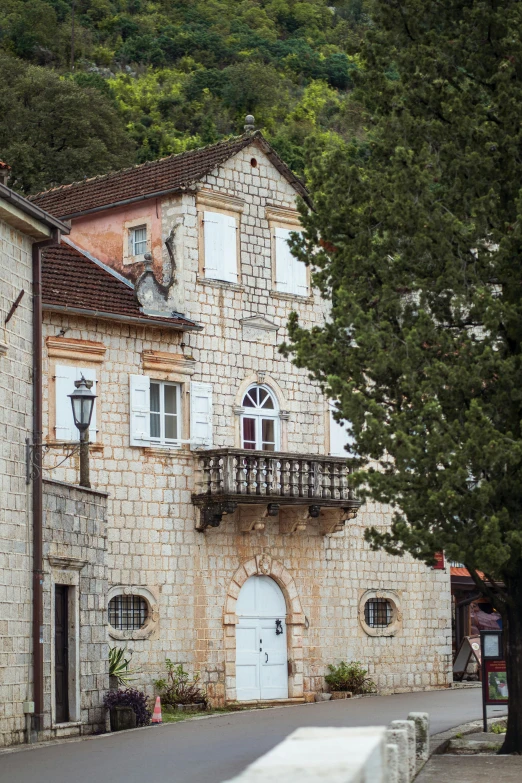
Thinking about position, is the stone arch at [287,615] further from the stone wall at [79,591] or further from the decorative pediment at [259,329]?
the stone wall at [79,591]

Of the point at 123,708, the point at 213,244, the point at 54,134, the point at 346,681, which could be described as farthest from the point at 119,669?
the point at 54,134

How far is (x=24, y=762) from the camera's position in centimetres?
1688

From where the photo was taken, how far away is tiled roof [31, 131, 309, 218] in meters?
29.6

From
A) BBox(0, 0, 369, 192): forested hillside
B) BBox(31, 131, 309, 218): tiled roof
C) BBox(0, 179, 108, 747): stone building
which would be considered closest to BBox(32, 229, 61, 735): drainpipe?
BBox(0, 179, 108, 747): stone building

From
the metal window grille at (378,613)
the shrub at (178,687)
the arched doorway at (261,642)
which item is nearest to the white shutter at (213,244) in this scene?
the arched doorway at (261,642)

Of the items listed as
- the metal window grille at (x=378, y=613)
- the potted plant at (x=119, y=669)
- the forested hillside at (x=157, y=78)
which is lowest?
the potted plant at (x=119, y=669)

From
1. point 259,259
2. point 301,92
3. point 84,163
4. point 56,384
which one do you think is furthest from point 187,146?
point 56,384

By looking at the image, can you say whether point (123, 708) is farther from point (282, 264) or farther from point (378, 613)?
point (282, 264)

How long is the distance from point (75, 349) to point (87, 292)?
4.55 feet

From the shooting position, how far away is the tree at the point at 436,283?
16436 mm

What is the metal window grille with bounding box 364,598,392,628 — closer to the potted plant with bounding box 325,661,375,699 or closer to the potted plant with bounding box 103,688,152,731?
the potted plant with bounding box 325,661,375,699

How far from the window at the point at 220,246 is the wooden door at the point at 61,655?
9.57 metres

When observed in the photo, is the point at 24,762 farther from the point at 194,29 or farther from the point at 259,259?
the point at 194,29

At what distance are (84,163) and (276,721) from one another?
31.6 m
